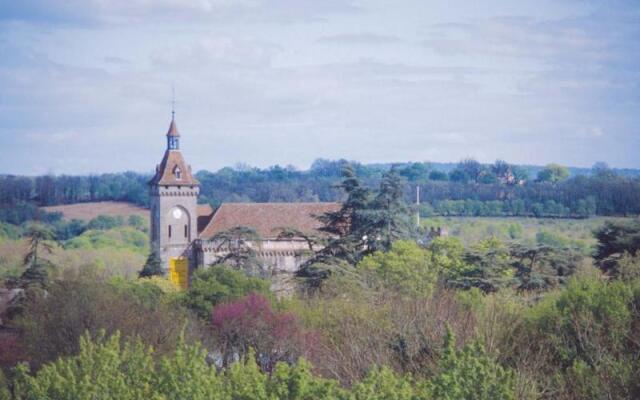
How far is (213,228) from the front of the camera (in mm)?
53000

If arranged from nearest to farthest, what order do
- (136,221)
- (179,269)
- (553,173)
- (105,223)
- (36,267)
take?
(36,267) < (179,269) < (105,223) < (136,221) < (553,173)

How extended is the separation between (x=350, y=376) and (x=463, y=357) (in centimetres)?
693

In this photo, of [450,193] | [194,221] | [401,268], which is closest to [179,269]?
[194,221]

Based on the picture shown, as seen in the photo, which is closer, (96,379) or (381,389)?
(381,389)

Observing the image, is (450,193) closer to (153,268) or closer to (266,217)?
(266,217)

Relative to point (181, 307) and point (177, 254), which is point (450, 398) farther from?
point (177, 254)

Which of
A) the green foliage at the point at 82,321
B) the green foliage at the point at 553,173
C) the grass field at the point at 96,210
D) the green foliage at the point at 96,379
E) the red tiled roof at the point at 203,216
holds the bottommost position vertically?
the green foliage at the point at 82,321

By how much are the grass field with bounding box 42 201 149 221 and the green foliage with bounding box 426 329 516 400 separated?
310 ft

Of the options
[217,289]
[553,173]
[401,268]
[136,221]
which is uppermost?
[553,173]

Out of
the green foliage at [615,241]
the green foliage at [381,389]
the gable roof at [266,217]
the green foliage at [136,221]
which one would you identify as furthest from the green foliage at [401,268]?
the green foliage at [136,221]

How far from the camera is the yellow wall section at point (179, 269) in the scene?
175 feet

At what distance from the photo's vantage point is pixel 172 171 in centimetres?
5572

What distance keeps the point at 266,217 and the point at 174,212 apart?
18.9ft

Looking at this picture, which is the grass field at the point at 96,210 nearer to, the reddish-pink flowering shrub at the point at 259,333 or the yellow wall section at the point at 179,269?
the yellow wall section at the point at 179,269
